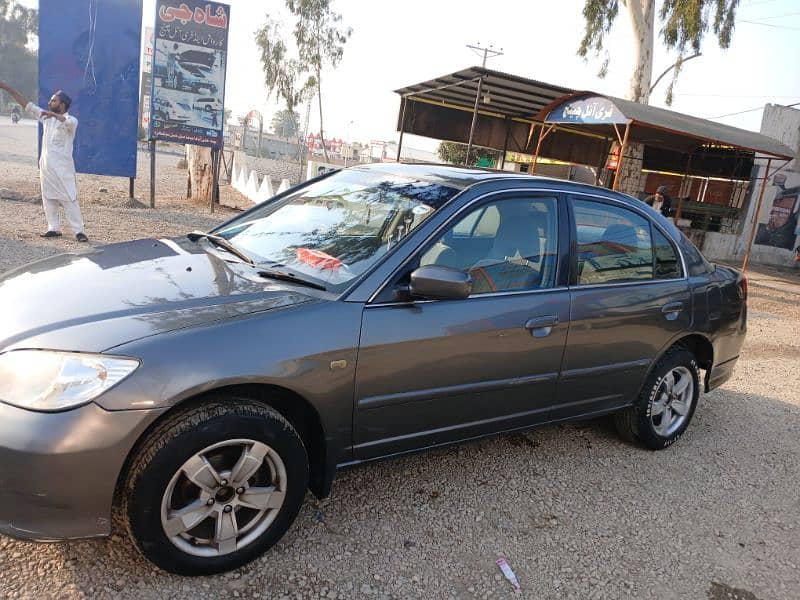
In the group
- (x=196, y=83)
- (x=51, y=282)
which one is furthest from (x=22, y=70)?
(x=51, y=282)

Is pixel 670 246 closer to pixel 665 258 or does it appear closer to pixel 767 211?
pixel 665 258

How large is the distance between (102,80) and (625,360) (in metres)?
11.1

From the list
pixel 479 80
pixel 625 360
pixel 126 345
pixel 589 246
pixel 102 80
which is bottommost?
pixel 625 360

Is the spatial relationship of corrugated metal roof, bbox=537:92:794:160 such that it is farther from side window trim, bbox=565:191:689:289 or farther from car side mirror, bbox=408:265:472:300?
car side mirror, bbox=408:265:472:300

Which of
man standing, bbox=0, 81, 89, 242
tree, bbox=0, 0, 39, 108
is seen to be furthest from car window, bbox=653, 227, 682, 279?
tree, bbox=0, 0, 39, 108

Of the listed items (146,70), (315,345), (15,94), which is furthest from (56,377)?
(146,70)

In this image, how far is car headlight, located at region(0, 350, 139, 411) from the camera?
2.04 m

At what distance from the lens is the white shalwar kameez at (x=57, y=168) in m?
7.82

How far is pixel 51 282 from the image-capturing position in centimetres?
273

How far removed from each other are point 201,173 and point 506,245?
12.1 meters

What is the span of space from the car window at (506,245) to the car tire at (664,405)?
121 cm

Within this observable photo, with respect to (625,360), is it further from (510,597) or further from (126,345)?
(126,345)

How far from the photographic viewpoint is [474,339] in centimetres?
294

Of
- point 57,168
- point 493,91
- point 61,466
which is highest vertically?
point 493,91
